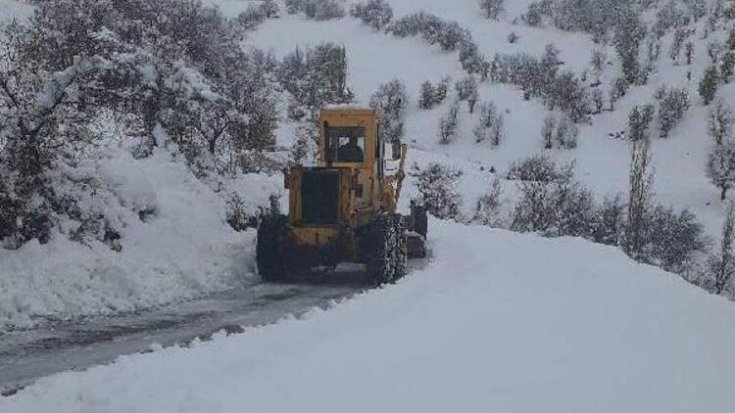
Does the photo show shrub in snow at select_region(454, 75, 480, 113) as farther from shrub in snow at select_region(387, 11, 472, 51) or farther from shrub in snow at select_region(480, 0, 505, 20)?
shrub in snow at select_region(480, 0, 505, 20)

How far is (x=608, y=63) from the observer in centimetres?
7631

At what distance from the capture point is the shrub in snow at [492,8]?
93.5 m

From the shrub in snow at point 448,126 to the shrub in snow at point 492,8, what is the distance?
3147cm

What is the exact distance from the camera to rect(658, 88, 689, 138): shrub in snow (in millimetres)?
64375

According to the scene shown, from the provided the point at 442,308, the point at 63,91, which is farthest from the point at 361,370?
the point at 63,91

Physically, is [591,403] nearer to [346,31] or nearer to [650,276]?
[650,276]

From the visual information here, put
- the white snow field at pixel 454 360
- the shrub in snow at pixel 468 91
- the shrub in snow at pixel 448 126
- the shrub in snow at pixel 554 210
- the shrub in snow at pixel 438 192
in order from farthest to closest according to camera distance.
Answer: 1. the shrub in snow at pixel 468 91
2. the shrub in snow at pixel 448 126
3. the shrub in snow at pixel 554 210
4. the shrub in snow at pixel 438 192
5. the white snow field at pixel 454 360

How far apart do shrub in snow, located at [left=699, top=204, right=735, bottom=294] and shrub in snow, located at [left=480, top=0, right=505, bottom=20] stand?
53422 mm

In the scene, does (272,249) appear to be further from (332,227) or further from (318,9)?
(318,9)

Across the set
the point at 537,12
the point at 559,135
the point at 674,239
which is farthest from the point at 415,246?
the point at 537,12

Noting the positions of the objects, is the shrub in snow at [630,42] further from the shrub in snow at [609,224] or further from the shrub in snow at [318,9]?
the shrub in snow at [318,9]

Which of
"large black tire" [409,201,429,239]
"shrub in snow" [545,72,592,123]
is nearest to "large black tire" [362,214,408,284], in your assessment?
"large black tire" [409,201,429,239]

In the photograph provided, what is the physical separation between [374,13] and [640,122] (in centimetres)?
3512

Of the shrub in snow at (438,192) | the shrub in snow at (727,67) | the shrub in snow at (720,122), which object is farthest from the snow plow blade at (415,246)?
the shrub in snow at (727,67)
